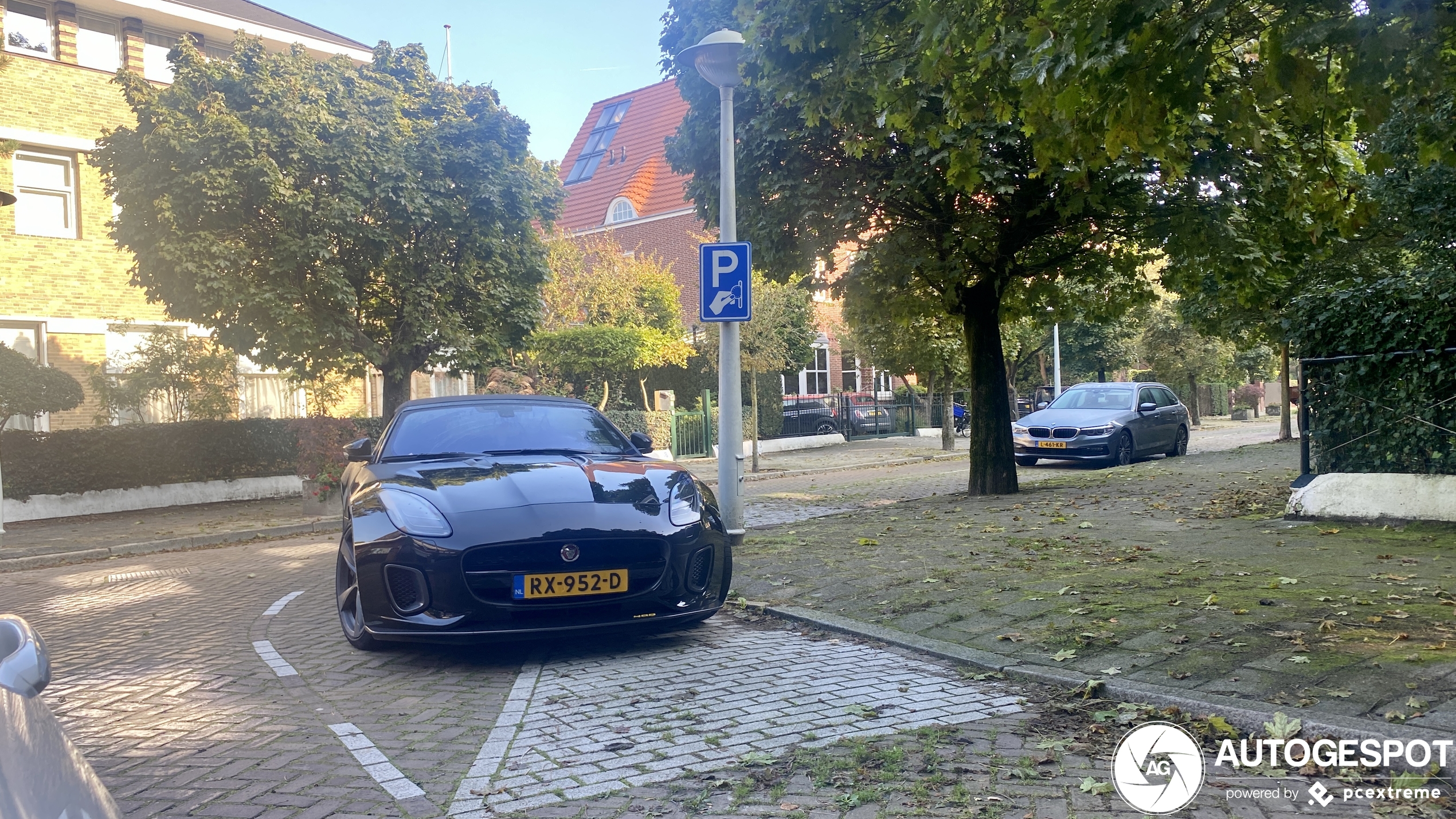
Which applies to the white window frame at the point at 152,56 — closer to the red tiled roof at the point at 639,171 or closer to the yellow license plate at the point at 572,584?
the red tiled roof at the point at 639,171

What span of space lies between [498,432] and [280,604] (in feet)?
8.32

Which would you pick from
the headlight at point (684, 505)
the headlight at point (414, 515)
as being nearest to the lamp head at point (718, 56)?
the headlight at point (684, 505)

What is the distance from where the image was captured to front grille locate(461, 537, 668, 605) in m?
5.48

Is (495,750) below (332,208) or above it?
below

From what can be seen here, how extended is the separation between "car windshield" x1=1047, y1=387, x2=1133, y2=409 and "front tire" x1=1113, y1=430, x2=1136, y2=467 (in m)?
0.79

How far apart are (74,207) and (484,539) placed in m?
21.0

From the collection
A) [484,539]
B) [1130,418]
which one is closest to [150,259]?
[484,539]

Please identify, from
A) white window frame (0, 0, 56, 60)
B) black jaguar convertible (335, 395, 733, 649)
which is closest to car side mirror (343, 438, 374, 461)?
black jaguar convertible (335, 395, 733, 649)

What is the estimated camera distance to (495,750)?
4332 mm

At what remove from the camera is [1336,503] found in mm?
10062

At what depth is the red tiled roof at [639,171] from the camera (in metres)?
40.2

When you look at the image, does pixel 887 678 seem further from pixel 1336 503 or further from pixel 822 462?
pixel 822 462

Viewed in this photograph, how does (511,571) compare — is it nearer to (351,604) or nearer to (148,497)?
(351,604)

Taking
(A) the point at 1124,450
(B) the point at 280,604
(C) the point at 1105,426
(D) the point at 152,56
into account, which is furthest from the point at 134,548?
(A) the point at 1124,450
